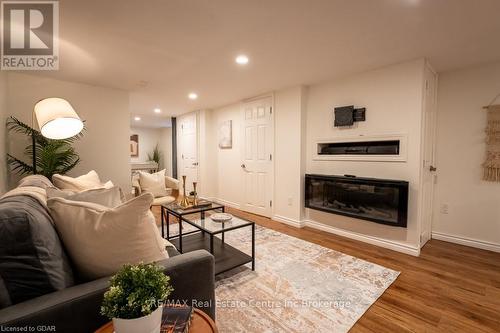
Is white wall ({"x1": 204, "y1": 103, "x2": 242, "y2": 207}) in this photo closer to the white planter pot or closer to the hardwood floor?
the hardwood floor

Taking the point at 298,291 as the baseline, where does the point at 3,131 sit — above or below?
above

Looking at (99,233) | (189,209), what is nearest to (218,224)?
(189,209)

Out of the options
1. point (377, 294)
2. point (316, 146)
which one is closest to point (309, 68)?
point (316, 146)

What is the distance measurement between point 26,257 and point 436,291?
2667 mm

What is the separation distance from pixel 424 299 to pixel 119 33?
10.9 feet

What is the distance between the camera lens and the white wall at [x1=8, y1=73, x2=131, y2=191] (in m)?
3.08

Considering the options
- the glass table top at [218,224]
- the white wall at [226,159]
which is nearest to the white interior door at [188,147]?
the white wall at [226,159]

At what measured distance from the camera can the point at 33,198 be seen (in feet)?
3.60

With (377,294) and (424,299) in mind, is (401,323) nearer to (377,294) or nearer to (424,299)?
(377,294)

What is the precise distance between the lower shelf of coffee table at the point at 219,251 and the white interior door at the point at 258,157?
178cm

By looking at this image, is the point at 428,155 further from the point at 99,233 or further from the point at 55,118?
the point at 55,118

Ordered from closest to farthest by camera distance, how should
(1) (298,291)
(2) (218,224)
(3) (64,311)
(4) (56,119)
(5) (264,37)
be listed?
1. (3) (64,311)
2. (4) (56,119)
3. (1) (298,291)
4. (5) (264,37)
5. (2) (218,224)

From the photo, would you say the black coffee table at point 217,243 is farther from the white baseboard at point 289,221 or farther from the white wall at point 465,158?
the white wall at point 465,158

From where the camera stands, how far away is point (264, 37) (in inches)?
85.0
